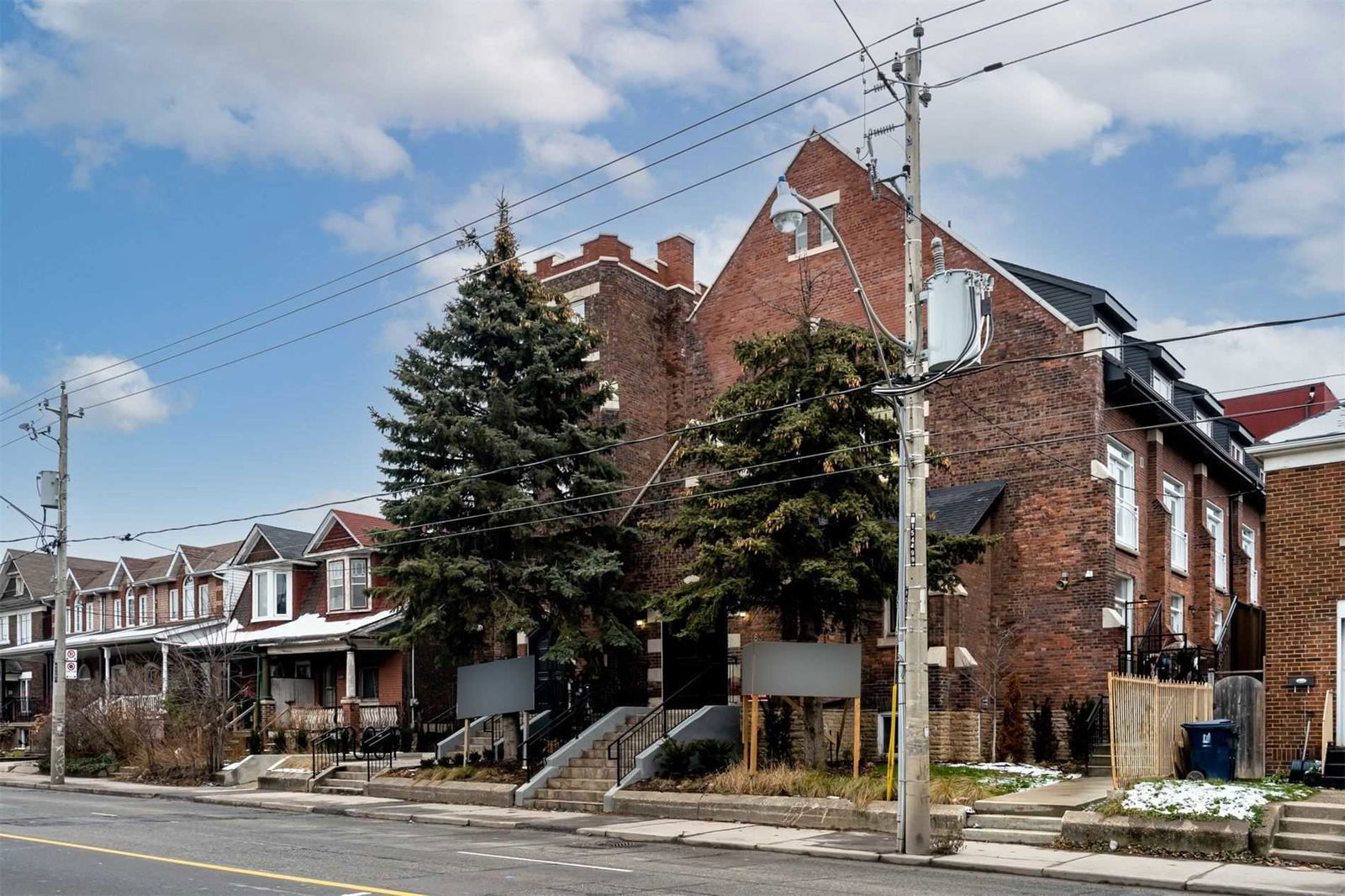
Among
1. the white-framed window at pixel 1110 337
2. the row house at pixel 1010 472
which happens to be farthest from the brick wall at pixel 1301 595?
the white-framed window at pixel 1110 337

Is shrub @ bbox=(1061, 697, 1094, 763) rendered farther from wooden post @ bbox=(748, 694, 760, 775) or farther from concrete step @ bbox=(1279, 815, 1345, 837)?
concrete step @ bbox=(1279, 815, 1345, 837)

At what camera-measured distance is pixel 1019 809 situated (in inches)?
A: 693

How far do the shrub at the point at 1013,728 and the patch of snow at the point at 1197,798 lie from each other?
7583 mm

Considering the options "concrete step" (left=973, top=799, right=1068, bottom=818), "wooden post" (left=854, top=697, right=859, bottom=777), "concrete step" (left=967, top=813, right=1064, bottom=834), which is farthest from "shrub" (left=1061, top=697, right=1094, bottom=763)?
"concrete step" (left=967, top=813, right=1064, bottom=834)

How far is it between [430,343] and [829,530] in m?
10.0

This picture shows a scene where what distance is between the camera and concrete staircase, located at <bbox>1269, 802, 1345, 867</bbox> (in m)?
14.7

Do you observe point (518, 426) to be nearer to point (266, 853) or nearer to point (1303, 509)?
point (266, 853)

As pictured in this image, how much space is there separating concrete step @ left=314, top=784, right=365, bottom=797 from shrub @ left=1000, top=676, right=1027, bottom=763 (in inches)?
519

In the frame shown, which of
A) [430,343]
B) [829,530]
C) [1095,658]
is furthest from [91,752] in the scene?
[1095,658]

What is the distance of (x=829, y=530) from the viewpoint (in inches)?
869

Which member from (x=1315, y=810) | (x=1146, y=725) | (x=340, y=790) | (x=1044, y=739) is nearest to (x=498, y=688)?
(x=340, y=790)

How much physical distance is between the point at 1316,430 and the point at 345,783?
2032 centimetres

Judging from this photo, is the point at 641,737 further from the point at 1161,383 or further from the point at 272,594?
the point at 272,594

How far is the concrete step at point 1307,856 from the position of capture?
14514mm
